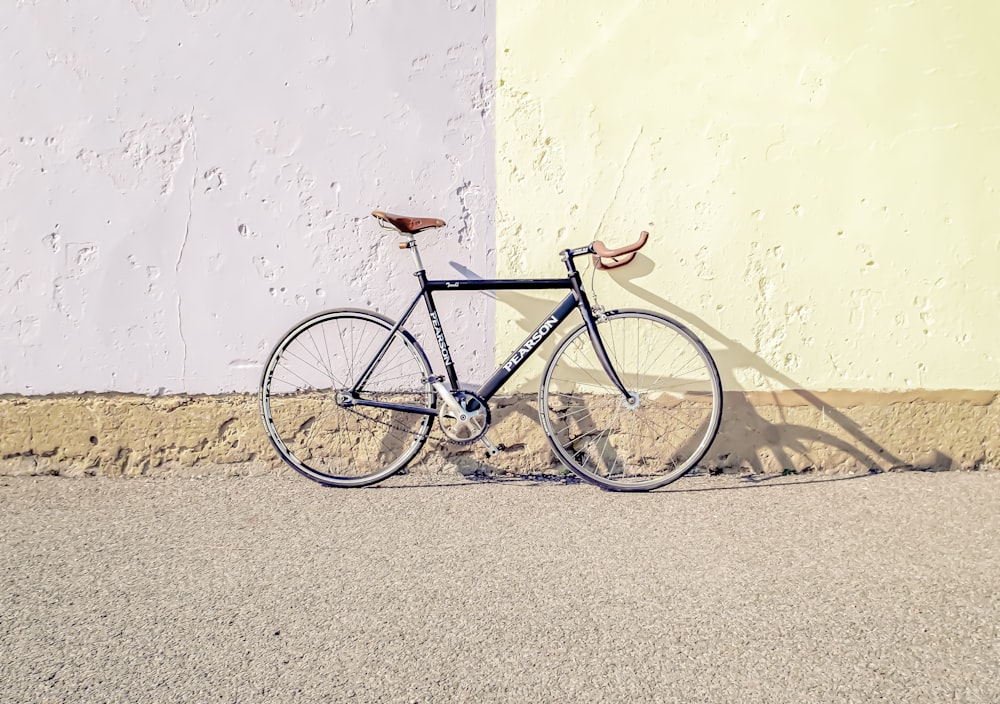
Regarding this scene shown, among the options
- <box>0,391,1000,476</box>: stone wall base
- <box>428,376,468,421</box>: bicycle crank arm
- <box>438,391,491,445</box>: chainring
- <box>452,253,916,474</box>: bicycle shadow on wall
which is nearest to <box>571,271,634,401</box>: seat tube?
<box>452,253,916,474</box>: bicycle shadow on wall

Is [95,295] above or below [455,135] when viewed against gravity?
below

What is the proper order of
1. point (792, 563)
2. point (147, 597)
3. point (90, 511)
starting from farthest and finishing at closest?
point (90, 511) → point (792, 563) → point (147, 597)

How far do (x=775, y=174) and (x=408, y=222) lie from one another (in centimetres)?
189

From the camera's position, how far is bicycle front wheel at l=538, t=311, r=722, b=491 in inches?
173

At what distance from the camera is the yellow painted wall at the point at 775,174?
168 inches

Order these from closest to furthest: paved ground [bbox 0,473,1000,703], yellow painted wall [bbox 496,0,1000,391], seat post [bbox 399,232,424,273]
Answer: paved ground [bbox 0,473,1000,703] → seat post [bbox 399,232,424,273] → yellow painted wall [bbox 496,0,1000,391]

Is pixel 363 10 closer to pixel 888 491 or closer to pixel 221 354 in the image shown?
pixel 221 354

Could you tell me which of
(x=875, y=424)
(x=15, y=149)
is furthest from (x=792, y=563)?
(x=15, y=149)

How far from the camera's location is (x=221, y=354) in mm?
4328

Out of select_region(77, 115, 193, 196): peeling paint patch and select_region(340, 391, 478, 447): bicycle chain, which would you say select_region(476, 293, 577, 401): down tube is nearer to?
select_region(340, 391, 478, 447): bicycle chain

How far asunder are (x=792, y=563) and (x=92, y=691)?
2.43 metres

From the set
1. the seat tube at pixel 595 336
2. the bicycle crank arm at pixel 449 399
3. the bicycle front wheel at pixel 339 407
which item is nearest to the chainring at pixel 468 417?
the bicycle crank arm at pixel 449 399

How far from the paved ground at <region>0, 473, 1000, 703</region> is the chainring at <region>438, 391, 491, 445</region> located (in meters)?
0.26

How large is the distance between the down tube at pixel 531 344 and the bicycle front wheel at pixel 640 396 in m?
0.22
